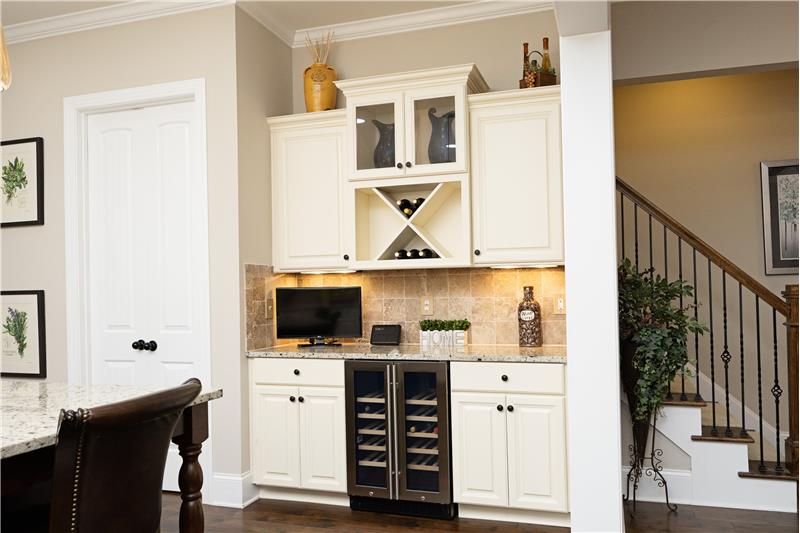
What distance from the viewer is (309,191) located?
4.35m

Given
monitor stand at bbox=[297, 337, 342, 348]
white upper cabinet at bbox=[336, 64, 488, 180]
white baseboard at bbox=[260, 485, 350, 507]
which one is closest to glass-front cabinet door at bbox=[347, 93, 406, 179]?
white upper cabinet at bbox=[336, 64, 488, 180]

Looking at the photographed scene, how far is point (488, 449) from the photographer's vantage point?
3684 millimetres

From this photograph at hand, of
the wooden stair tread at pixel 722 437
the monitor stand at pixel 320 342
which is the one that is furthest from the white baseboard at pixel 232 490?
the wooden stair tread at pixel 722 437

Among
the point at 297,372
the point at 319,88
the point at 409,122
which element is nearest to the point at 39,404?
the point at 297,372

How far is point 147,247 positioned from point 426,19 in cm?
231

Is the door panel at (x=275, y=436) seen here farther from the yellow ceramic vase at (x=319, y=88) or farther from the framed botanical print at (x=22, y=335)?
the yellow ceramic vase at (x=319, y=88)

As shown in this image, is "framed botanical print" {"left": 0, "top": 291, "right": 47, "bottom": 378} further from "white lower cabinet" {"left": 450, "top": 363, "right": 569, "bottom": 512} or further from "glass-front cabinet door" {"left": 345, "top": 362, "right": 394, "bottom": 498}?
"white lower cabinet" {"left": 450, "top": 363, "right": 569, "bottom": 512}

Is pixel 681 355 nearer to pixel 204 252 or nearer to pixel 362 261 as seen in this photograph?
pixel 362 261

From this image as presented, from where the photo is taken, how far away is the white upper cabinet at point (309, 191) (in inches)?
168

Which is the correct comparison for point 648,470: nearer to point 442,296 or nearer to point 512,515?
point 512,515

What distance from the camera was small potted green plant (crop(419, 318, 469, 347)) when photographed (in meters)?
4.17

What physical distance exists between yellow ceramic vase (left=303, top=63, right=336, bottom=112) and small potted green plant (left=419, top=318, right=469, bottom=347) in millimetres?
1569

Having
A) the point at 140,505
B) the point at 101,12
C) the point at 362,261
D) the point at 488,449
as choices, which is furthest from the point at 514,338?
the point at 101,12

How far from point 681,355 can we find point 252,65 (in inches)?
120
